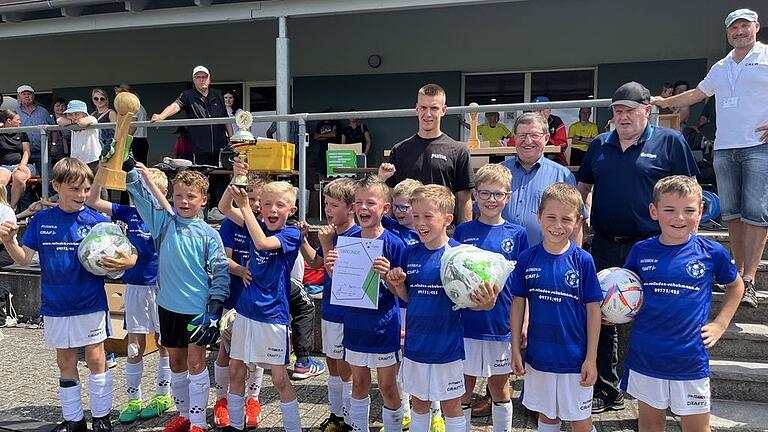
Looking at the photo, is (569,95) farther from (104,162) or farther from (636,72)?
(104,162)

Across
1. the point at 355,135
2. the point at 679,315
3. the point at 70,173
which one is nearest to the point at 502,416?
the point at 679,315

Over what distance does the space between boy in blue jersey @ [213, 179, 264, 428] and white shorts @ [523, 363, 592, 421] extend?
1898 millimetres

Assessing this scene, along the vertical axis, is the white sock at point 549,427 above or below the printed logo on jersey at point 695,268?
below

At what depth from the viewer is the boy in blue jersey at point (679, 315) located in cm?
284

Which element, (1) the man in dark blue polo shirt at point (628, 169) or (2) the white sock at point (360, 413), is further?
(1) the man in dark blue polo shirt at point (628, 169)

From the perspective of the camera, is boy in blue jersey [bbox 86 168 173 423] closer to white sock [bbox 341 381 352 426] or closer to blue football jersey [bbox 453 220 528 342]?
white sock [bbox 341 381 352 426]

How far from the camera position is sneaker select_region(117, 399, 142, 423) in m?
4.18

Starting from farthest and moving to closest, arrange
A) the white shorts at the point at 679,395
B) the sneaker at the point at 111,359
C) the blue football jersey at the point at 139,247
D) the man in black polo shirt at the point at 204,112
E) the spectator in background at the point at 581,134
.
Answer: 1. the spectator in background at the point at 581,134
2. the man in black polo shirt at the point at 204,112
3. the sneaker at the point at 111,359
4. the blue football jersey at the point at 139,247
5. the white shorts at the point at 679,395

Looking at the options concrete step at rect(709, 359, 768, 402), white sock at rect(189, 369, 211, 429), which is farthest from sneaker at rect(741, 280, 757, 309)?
white sock at rect(189, 369, 211, 429)

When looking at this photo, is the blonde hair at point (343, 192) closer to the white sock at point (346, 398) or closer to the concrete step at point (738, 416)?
the white sock at point (346, 398)

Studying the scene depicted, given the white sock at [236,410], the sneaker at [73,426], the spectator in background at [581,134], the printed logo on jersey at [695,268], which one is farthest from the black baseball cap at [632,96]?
the spectator in background at [581,134]

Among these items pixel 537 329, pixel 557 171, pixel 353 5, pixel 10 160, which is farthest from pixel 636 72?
pixel 10 160

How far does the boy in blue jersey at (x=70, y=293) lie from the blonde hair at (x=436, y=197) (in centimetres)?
208

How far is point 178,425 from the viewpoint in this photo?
153 inches
